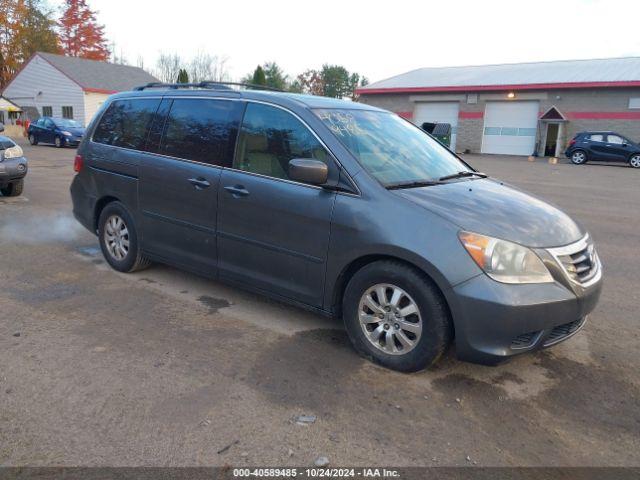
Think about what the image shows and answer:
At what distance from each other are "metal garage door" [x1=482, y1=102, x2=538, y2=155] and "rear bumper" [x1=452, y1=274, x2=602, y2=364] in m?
33.4

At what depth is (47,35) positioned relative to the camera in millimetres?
56375

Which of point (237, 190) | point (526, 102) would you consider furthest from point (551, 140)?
point (237, 190)

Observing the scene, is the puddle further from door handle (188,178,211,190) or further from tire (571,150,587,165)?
tire (571,150,587,165)

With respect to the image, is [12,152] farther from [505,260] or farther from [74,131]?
[74,131]

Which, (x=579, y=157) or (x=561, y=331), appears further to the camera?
(x=579, y=157)

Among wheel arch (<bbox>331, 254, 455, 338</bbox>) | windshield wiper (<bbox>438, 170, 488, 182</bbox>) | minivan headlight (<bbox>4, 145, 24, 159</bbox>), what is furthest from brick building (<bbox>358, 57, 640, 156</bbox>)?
wheel arch (<bbox>331, 254, 455, 338</bbox>)

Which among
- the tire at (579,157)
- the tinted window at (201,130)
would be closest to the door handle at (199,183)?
the tinted window at (201,130)

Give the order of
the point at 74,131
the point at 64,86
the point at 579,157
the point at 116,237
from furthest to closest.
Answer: the point at 64,86
the point at 579,157
the point at 74,131
the point at 116,237

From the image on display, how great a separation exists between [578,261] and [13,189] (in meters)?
10.2

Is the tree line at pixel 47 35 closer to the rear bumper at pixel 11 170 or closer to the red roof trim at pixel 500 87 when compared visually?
the red roof trim at pixel 500 87

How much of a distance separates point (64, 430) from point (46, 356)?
1009 mm

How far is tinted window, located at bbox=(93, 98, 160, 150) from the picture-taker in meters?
5.29

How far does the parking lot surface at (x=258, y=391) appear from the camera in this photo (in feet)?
9.22

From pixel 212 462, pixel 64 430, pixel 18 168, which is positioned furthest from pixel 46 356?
pixel 18 168
